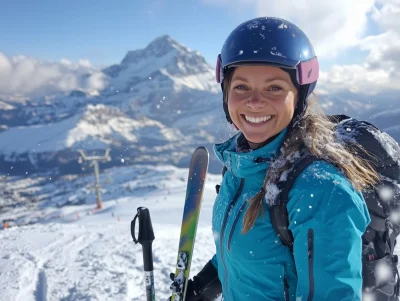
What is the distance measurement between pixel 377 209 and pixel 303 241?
543mm

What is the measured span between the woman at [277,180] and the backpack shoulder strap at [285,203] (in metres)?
0.03

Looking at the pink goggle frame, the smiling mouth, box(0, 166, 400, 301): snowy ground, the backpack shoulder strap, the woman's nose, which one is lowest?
box(0, 166, 400, 301): snowy ground

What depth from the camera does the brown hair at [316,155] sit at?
1.64m

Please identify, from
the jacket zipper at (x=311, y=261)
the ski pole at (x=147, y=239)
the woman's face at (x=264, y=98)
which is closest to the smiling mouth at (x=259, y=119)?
the woman's face at (x=264, y=98)

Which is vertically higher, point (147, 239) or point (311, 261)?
point (311, 261)

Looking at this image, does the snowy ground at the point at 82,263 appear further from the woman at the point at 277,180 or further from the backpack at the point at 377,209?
the backpack at the point at 377,209

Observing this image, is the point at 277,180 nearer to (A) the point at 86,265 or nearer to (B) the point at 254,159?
(B) the point at 254,159

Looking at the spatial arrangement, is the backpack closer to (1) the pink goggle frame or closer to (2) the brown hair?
(2) the brown hair

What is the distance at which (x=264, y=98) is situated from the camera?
1.90 metres

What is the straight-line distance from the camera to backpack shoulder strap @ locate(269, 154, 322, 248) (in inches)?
64.1

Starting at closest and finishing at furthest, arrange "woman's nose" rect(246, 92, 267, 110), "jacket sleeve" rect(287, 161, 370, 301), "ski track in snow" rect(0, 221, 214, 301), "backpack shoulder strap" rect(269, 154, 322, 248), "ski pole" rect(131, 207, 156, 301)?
"jacket sleeve" rect(287, 161, 370, 301) < "backpack shoulder strap" rect(269, 154, 322, 248) < "woman's nose" rect(246, 92, 267, 110) < "ski pole" rect(131, 207, 156, 301) < "ski track in snow" rect(0, 221, 214, 301)

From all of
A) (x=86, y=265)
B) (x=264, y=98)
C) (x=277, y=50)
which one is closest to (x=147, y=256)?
(x=264, y=98)

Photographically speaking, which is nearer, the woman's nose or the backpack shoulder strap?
the backpack shoulder strap

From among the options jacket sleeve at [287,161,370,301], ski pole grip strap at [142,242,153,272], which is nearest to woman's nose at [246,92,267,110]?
jacket sleeve at [287,161,370,301]
